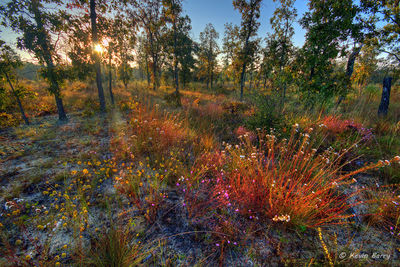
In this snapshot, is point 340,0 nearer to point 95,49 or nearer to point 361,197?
point 361,197

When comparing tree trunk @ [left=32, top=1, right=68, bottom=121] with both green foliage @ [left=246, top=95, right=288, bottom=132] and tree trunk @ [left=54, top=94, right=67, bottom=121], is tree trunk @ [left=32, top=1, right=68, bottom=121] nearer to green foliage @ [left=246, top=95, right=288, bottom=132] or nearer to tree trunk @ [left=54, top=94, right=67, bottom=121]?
tree trunk @ [left=54, top=94, right=67, bottom=121]

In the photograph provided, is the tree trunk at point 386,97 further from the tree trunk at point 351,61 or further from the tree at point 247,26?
the tree at point 247,26

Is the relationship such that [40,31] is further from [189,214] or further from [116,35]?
[189,214]

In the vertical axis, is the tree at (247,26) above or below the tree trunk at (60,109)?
above

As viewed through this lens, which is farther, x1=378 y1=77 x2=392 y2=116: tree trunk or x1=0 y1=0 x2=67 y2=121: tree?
x1=378 y1=77 x2=392 y2=116: tree trunk

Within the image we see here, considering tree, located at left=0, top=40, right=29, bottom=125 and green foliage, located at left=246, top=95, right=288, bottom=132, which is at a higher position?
tree, located at left=0, top=40, right=29, bottom=125

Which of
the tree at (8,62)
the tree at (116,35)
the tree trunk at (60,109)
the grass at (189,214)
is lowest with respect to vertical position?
the grass at (189,214)

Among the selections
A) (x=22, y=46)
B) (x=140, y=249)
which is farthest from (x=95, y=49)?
(x=140, y=249)

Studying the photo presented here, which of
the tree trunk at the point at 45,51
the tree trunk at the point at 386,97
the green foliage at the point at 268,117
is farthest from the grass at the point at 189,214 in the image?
the tree trunk at the point at 386,97

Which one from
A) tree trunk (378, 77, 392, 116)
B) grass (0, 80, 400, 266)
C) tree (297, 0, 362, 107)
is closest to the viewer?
grass (0, 80, 400, 266)

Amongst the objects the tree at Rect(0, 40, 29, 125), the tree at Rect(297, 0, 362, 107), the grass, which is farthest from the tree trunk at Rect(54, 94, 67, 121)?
the tree at Rect(297, 0, 362, 107)

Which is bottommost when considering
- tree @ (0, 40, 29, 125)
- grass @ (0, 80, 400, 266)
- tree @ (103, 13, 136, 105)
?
grass @ (0, 80, 400, 266)

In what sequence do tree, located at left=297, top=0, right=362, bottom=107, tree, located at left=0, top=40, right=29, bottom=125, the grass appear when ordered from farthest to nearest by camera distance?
tree, located at left=297, top=0, right=362, bottom=107, tree, located at left=0, top=40, right=29, bottom=125, the grass

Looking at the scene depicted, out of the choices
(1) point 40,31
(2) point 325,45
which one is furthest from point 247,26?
(1) point 40,31
